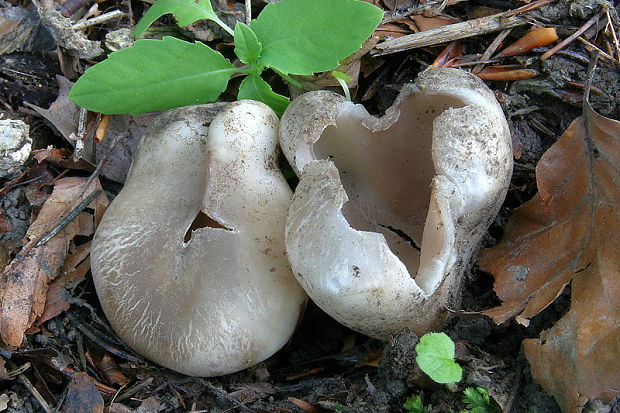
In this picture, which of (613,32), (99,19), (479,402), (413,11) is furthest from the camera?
(99,19)

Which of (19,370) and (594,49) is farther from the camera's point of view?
(594,49)

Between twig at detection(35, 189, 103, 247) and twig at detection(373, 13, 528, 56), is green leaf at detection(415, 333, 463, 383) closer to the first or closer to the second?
twig at detection(373, 13, 528, 56)

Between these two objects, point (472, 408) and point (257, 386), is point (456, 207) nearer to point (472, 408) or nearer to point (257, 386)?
point (472, 408)

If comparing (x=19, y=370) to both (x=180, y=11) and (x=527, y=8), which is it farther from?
(x=527, y=8)

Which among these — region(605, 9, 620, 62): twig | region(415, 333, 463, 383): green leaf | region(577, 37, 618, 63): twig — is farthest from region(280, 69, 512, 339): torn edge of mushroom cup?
region(605, 9, 620, 62): twig

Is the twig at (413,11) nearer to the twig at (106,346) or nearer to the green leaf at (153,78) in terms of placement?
the green leaf at (153,78)

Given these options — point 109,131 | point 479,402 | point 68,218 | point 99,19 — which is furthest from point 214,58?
point 479,402
